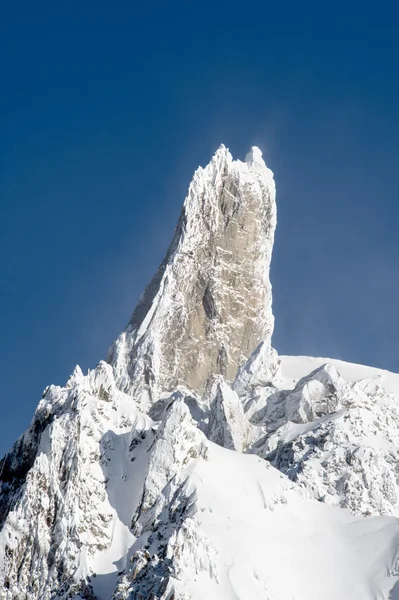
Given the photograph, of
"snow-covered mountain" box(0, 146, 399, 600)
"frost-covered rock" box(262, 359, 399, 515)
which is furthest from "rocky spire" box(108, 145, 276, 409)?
"frost-covered rock" box(262, 359, 399, 515)

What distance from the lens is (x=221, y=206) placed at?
166m

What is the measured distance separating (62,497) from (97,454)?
8254 mm

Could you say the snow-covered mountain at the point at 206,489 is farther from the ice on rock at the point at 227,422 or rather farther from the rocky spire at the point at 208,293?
the rocky spire at the point at 208,293

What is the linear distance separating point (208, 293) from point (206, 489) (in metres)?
69.7

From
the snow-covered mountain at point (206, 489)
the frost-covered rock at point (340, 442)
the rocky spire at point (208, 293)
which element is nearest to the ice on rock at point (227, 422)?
the snow-covered mountain at point (206, 489)

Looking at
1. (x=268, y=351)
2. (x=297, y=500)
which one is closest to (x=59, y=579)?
(x=297, y=500)

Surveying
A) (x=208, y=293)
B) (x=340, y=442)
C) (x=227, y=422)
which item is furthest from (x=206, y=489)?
(x=208, y=293)

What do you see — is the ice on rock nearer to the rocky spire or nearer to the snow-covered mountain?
the snow-covered mountain

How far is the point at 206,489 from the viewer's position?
91250 mm

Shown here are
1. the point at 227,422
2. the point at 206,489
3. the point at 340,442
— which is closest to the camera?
the point at 206,489

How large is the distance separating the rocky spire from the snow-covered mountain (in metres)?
1.31

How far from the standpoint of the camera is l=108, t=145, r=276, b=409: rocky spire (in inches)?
5910

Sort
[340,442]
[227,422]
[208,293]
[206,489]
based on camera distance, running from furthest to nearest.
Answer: [208,293]
[227,422]
[340,442]
[206,489]

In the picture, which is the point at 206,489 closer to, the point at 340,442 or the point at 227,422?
the point at 340,442
